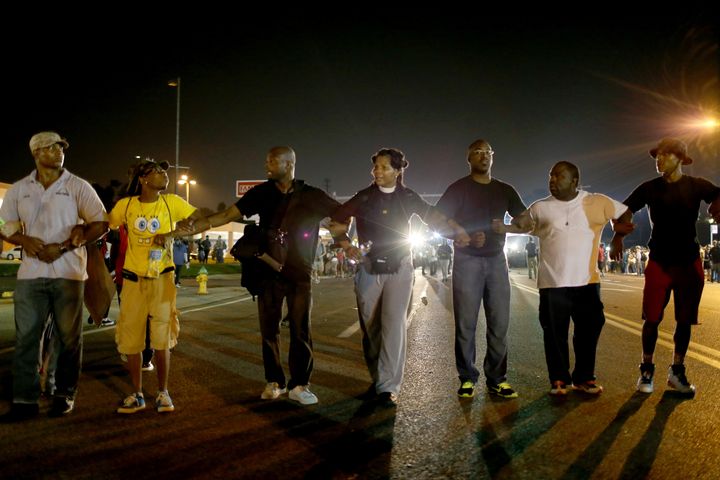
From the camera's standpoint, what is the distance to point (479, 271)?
5.36 metres

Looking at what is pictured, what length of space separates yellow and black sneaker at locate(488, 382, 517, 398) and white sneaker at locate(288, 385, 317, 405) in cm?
146

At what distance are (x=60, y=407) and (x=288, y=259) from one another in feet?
6.45

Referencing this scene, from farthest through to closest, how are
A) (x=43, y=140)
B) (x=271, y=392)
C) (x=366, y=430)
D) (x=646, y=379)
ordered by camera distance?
(x=646, y=379) < (x=271, y=392) < (x=43, y=140) < (x=366, y=430)

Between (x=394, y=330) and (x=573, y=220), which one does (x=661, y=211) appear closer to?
(x=573, y=220)

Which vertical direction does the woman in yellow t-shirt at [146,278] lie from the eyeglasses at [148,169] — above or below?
below

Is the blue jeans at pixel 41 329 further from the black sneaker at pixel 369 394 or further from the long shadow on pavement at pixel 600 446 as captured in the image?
the long shadow on pavement at pixel 600 446

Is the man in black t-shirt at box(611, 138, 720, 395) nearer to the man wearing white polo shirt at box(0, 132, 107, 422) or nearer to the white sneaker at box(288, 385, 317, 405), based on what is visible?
the white sneaker at box(288, 385, 317, 405)

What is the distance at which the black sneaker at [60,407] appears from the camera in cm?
454

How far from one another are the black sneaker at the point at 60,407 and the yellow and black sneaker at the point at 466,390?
2.96 m

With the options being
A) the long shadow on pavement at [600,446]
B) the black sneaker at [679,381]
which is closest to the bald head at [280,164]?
the long shadow on pavement at [600,446]

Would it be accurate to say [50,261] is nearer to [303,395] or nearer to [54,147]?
[54,147]

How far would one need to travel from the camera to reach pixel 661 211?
5395 millimetres

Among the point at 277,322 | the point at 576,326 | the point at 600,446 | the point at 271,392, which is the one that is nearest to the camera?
the point at 600,446

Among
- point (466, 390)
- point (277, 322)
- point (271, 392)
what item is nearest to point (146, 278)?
point (277, 322)
